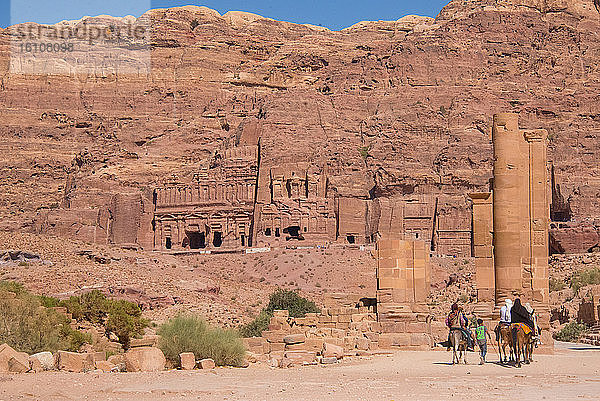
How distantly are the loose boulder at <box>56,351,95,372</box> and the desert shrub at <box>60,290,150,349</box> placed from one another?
11242 millimetres

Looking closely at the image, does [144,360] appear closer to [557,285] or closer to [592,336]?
[592,336]

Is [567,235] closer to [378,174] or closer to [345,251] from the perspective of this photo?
[345,251]

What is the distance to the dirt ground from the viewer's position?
50.8 ft

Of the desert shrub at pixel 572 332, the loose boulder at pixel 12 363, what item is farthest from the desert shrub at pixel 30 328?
the desert shrub at pixel 572 332

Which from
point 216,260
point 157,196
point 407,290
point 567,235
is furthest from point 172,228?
point 407,290

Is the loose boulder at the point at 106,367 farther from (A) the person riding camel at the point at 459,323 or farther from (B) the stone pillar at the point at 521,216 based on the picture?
(B) the stone pillar at the point at 521,216

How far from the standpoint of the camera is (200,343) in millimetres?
22516

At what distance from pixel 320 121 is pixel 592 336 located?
60964 millimetres

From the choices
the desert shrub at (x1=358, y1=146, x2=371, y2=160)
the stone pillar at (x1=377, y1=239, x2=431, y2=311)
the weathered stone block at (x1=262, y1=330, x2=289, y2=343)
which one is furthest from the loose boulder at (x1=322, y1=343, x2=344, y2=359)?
the desert shrub at (x1=358, y1=146, x2=371, y2=160)

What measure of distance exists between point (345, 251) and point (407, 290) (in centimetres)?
4588

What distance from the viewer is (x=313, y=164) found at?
8425 cm

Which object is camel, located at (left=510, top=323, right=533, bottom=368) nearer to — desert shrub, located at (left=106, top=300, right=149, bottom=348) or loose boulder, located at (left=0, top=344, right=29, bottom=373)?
loose boulder, located at (left=0, top=344, right=29, bottom=373)

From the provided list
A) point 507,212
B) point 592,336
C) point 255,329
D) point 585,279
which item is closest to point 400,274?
point 507,212

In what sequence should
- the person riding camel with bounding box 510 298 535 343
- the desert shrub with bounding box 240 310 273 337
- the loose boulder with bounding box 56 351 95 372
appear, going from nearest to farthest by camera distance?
the loose boulder with bounding box 56 351 95 372, the person riding camel with bounding box 510 298 535 343, the desert shrub with bounding box 240 310 273 337
